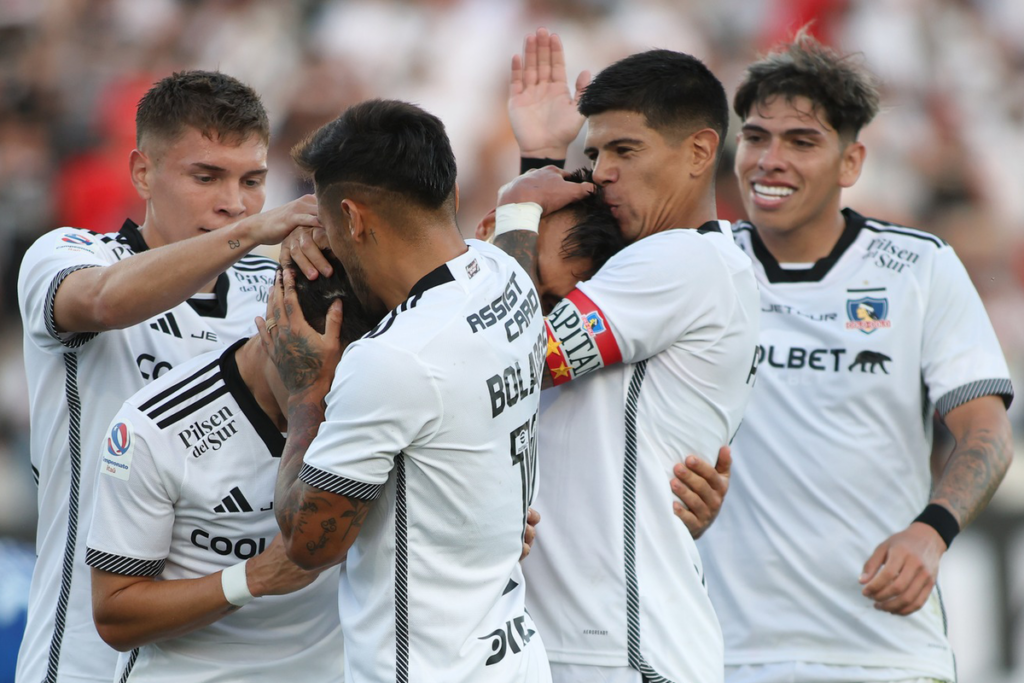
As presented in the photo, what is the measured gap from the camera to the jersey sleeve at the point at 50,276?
323 cm

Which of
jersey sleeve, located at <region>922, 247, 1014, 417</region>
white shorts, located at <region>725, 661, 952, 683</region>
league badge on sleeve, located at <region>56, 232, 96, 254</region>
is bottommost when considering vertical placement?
white shorts, located at <region>725, 661, 952, 683</region>

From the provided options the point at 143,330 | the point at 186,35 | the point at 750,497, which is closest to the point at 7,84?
the point at 186,35

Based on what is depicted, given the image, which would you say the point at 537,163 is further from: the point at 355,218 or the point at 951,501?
the point at 951,501

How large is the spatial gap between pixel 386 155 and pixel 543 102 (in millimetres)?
1305

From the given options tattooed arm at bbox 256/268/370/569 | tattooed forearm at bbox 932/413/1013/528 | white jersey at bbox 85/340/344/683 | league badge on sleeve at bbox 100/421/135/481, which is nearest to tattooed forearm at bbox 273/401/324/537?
tattooed arm at bbox 256/268/370/569

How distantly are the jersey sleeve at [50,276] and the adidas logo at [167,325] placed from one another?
7.7 inches

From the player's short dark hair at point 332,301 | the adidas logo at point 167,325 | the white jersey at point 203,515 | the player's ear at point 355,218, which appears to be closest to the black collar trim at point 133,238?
the adidas logo at point 167,325

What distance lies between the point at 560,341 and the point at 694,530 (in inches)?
27.2

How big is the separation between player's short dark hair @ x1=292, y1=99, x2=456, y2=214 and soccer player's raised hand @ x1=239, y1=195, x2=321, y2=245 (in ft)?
0.82

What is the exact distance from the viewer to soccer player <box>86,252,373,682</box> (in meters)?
2.74

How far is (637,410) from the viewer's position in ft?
9.96

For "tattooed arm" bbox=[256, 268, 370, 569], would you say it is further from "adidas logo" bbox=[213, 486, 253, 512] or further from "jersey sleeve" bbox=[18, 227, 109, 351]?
"jersey sleeve" bbox=[18, 227, 109, 351]

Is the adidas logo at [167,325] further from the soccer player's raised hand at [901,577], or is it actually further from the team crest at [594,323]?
the soccer player's raised hand at [901,577]

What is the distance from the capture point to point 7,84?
924 centimetres
